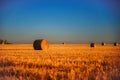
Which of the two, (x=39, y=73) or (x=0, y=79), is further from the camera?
(x=39, y=73)

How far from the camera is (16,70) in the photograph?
659 centimetres

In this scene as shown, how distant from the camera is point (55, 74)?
5.87 metres

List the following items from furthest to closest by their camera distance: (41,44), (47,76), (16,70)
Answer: (41,44) → (16,70) → (47,76)

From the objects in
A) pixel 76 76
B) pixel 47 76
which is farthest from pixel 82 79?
pixel 47 76

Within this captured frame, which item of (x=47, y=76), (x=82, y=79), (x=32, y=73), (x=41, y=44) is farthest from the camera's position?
(x=41, y=44)

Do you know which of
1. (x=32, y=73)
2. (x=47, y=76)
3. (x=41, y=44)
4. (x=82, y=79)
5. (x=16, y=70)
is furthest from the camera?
(x=41, y=44)

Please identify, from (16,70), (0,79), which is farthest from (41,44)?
(0,79)

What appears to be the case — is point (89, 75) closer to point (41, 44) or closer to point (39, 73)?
point (39, 73)

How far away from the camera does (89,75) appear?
18.8ft

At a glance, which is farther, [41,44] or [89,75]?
[41,44]

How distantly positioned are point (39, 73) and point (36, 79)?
1.94ft

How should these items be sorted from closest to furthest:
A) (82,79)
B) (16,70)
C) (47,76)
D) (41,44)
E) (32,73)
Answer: (82,79) → (47,76) → (32,73) → (16,70) → (41,44)

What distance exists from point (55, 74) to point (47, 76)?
10.6 inches

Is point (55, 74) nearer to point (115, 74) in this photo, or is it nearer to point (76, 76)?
point (76, 76)
